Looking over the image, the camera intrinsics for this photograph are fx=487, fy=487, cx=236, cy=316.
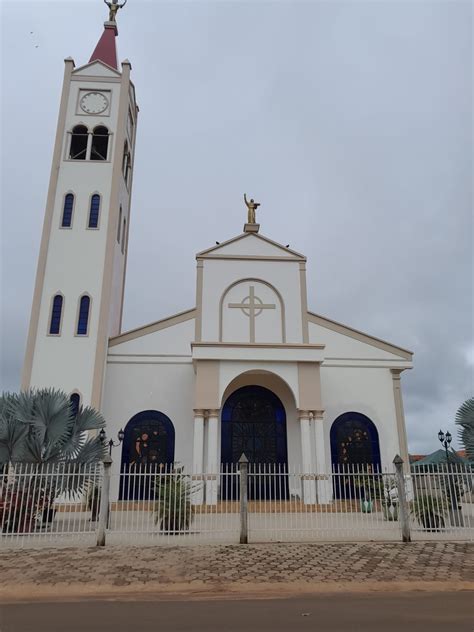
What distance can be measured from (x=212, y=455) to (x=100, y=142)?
1476 cm

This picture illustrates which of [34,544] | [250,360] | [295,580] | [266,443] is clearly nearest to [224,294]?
[250,360]

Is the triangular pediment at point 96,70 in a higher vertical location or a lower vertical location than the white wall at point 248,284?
higher

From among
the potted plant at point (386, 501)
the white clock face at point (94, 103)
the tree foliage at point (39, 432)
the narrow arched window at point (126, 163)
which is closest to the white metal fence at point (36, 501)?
the tree foliage at point (39, 432)

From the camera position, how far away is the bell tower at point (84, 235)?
710 inches

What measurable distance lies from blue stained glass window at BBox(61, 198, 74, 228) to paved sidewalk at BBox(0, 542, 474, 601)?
1358 cm

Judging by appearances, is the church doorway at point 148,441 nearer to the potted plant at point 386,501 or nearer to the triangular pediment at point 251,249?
the triangular pediment at point 251,249

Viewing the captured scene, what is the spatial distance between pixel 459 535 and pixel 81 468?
9276mm

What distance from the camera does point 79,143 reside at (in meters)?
21.9

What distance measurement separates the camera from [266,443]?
18.5 meters

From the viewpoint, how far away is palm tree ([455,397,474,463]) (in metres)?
12.6

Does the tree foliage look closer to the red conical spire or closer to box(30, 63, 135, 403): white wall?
box(30, 63, 135, 403): white wall

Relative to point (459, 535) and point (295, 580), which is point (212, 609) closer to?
point (295, 580)

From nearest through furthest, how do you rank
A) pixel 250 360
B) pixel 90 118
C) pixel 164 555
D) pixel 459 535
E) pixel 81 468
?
pixel 164 555 → pixel 459 535 → pixel 81 468 → pixel 250 360 → pixel 90 118

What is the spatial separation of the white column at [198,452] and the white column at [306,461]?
3.37 metres
